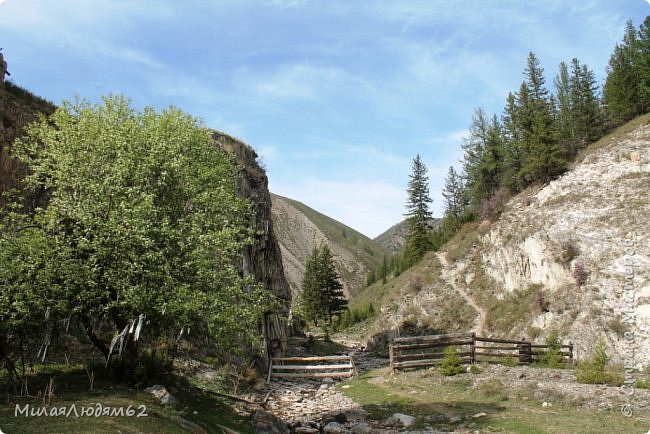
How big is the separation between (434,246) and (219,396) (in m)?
62.2

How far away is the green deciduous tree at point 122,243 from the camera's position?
1156cm

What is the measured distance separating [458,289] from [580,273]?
16109mm

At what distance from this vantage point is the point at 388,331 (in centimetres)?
5103

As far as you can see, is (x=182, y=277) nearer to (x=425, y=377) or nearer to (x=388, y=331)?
(x=425, y=377)

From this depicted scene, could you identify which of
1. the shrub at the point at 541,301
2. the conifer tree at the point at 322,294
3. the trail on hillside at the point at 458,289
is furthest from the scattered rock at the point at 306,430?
the conifer tree at the point at 322,294

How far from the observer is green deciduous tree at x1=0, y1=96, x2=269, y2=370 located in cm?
1156

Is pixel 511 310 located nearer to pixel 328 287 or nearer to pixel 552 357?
pixel 552 357

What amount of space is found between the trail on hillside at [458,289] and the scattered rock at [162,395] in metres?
34.5

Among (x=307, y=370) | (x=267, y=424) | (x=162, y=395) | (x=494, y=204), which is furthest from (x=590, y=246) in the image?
(x=162, y=395)

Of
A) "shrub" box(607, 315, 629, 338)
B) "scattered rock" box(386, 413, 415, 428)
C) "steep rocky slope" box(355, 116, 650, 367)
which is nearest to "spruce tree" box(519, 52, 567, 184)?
"steep rocky slope" box(355, 116, 650, 367)

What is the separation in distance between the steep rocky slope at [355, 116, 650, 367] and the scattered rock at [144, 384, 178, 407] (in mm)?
27664

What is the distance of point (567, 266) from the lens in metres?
37.5

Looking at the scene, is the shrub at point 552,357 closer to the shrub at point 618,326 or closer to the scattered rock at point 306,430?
the shrub at point 618,326

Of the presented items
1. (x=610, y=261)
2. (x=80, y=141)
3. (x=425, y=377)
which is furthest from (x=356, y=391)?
(x=610, y=261)
